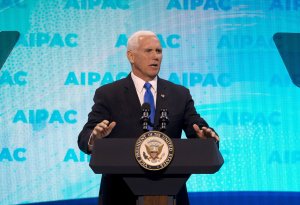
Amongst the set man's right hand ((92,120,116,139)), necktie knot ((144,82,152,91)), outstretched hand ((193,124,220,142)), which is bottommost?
outstretched hand ((193,124,220,142))

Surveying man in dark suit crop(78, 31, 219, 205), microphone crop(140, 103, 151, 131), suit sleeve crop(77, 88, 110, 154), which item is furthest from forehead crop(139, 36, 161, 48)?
microphone crop(140, 103, 151, 131)

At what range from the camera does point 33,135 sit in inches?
177

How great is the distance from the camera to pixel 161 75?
4555mm

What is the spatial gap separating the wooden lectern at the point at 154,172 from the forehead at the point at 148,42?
650 mm

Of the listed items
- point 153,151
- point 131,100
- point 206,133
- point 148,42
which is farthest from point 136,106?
point 153,151

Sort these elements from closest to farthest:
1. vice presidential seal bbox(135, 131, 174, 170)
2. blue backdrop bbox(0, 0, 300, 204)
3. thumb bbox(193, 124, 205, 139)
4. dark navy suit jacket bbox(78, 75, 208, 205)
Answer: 1. vice presidential seal bbox(135, 131, 174, 170)
2. thumb bbox(193, 124, 205, 139)
3. dark navy suit jacket bbox(78, 75, 208, 205)
4. blue backdrop bbox(0, 0, 300, 204)

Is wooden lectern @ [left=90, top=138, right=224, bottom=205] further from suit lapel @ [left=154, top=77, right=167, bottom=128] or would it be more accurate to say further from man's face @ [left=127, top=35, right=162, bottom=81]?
man's face @ [left=127, top=35, right=162, bottom=81]

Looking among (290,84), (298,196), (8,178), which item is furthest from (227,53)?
(8,178)

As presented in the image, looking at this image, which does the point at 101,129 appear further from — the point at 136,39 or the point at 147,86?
the point at 136,39

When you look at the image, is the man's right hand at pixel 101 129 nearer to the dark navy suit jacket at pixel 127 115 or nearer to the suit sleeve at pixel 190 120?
the dark navy suit jacket at pixel 127 115

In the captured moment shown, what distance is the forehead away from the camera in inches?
111

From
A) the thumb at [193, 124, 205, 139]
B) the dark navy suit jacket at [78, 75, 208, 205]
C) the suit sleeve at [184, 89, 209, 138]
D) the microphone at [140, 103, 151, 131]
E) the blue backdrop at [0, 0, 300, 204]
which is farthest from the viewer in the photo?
the blue backdrop at [0, 0, 300, 204]

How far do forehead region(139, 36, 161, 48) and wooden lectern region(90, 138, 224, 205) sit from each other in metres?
0.65

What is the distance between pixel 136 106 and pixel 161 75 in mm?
1808
